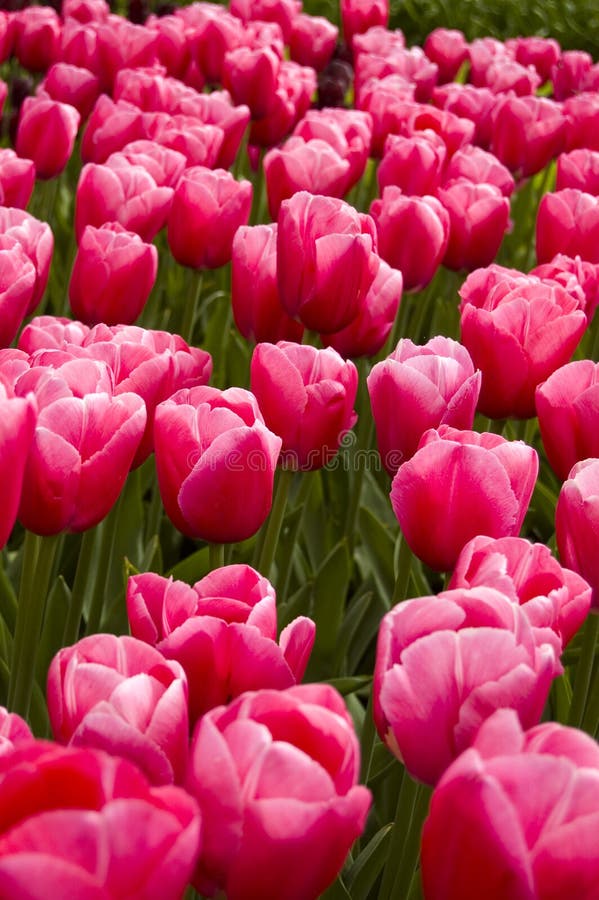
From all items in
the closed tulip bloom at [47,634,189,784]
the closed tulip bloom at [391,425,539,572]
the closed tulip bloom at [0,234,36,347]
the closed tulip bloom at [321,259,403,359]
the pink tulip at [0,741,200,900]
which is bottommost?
the closed tulip bloom at [321,259,403,359]

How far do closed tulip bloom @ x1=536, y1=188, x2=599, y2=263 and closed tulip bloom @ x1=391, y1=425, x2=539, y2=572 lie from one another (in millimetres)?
1065

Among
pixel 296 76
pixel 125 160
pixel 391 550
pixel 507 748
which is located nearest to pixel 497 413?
pixel 391 550

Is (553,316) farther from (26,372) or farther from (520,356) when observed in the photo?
(26,372)

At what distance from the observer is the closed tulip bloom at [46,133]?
2.21m

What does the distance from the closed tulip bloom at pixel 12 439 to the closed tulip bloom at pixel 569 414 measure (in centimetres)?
60

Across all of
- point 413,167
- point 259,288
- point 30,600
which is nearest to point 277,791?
point 30,600

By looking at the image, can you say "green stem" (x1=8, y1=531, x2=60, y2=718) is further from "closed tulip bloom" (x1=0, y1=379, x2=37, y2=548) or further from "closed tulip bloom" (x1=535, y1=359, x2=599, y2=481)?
"closed tulip bloom" (x1=535, y1=359, x2=599, y2=481)

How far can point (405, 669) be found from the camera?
2.26ft

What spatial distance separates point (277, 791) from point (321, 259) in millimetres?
977

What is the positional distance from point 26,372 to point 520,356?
66 cm

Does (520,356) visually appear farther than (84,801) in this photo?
Yes

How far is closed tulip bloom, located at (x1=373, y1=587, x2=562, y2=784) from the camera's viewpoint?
0.67 metres

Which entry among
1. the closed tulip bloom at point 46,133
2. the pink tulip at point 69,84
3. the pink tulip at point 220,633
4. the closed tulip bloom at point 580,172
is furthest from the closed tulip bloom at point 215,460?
the pink tulip at point 69,84

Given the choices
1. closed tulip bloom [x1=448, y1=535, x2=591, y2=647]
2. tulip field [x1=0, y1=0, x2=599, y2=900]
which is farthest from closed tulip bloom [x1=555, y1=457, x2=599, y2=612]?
closed tulip bloom [x1=448, y1=535, x2=591, y2=647]
